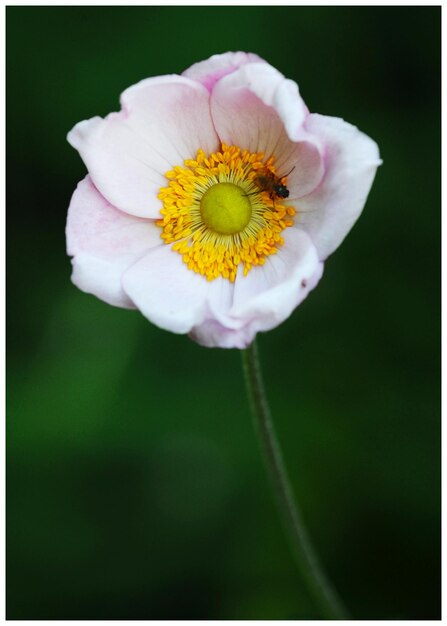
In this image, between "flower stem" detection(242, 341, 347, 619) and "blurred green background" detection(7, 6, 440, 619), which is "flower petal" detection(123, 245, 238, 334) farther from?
"blurred green background" detection(7, 6, 440, 619)

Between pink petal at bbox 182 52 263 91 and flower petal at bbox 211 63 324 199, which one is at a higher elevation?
pink petal at bbox 182 52 263 91

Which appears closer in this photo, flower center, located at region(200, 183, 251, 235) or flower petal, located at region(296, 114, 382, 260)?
flower petal, located at region(296, 114, 382, 260)

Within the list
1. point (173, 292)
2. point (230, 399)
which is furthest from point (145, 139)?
point (230, 399)

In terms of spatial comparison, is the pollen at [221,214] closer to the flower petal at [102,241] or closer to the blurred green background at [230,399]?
the flower petal at [102,241]

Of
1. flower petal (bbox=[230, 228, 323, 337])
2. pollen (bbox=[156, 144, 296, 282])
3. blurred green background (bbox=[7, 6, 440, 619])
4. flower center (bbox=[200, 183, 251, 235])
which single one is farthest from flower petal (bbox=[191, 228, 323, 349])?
blurred green background (bbox=[7, 6, 440, 619])

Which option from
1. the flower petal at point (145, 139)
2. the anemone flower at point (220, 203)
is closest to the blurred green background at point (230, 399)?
the anemone flower at point (220, 203)

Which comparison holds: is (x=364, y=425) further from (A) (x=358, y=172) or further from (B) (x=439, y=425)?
(A) (x=358, y=172)
